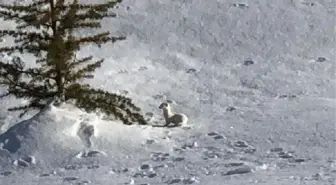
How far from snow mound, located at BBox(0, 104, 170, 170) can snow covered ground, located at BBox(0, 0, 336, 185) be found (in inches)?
0.5

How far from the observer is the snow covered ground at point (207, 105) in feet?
28.6

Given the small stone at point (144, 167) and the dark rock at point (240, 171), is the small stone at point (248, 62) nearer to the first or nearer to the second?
the small stone at point (144, 167)

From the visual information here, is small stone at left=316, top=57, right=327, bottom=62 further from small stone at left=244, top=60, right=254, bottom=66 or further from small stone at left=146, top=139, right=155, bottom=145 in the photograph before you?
small stone at left=146, top=139, right=155, bottom=145

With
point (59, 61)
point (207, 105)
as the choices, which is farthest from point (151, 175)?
point (207, 105)

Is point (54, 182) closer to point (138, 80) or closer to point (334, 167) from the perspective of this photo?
point (334, 167)

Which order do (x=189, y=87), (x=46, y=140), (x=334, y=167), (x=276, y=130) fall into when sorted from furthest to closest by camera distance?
(x=189, y=87)
(x=276, y=130)
(x=46, y=140)
(x=334, y=167)

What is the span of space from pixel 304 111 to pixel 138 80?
3351 millimetres

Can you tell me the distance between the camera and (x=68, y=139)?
30.7 ft

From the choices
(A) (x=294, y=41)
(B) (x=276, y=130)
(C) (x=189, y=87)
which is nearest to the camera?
(B) (x=276, y=130)

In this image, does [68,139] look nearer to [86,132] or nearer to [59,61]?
[86,132]

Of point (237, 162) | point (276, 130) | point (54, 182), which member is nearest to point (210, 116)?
point (276, 130)

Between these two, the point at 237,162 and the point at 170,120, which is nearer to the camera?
the point at 237,162

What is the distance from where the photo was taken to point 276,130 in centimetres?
1001

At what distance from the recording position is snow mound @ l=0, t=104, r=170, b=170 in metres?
9.16
